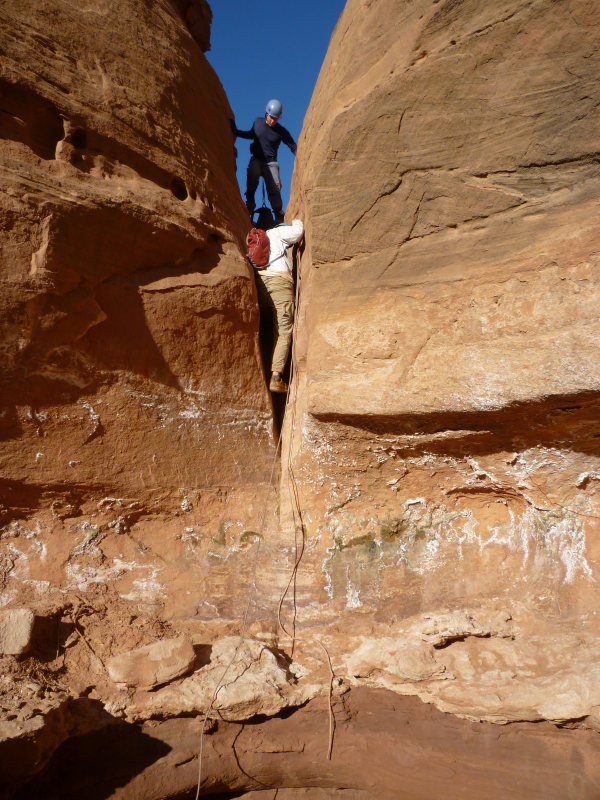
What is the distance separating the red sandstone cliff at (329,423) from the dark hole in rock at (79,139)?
0.02m

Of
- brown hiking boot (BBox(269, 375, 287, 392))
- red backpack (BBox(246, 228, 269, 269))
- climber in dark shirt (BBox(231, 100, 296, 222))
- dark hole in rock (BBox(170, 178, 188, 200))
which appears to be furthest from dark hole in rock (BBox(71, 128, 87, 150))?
climber in dark shirt (BBox(231, 100, 296, 222))

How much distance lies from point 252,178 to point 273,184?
25cm

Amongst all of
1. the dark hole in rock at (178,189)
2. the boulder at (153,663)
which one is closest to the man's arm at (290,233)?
the dark hole in rock at (178,189)

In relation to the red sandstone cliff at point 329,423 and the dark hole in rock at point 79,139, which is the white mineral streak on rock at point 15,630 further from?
the dark hole in rock at point 79,139

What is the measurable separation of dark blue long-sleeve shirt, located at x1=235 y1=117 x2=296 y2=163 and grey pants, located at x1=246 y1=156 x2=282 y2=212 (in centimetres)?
7

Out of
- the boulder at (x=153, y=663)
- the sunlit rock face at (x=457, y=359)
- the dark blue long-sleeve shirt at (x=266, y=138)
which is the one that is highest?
the dark blue long-sleeve shirt at (x=266, y=138)

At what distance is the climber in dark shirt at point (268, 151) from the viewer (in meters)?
5.31

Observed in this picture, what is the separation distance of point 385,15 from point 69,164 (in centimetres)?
223

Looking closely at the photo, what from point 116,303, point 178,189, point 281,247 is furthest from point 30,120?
point 281,247

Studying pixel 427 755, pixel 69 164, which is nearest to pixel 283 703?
pixel 427 755

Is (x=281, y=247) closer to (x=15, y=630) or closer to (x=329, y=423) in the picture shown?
(x=329, y=423)

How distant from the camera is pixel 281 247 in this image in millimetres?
4035

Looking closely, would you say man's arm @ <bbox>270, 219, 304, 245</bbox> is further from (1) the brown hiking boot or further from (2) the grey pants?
(2) the grey pants

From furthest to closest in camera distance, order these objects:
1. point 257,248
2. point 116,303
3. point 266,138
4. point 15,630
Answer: point 266,138, point 257,248, point 116,303, point 15,630
